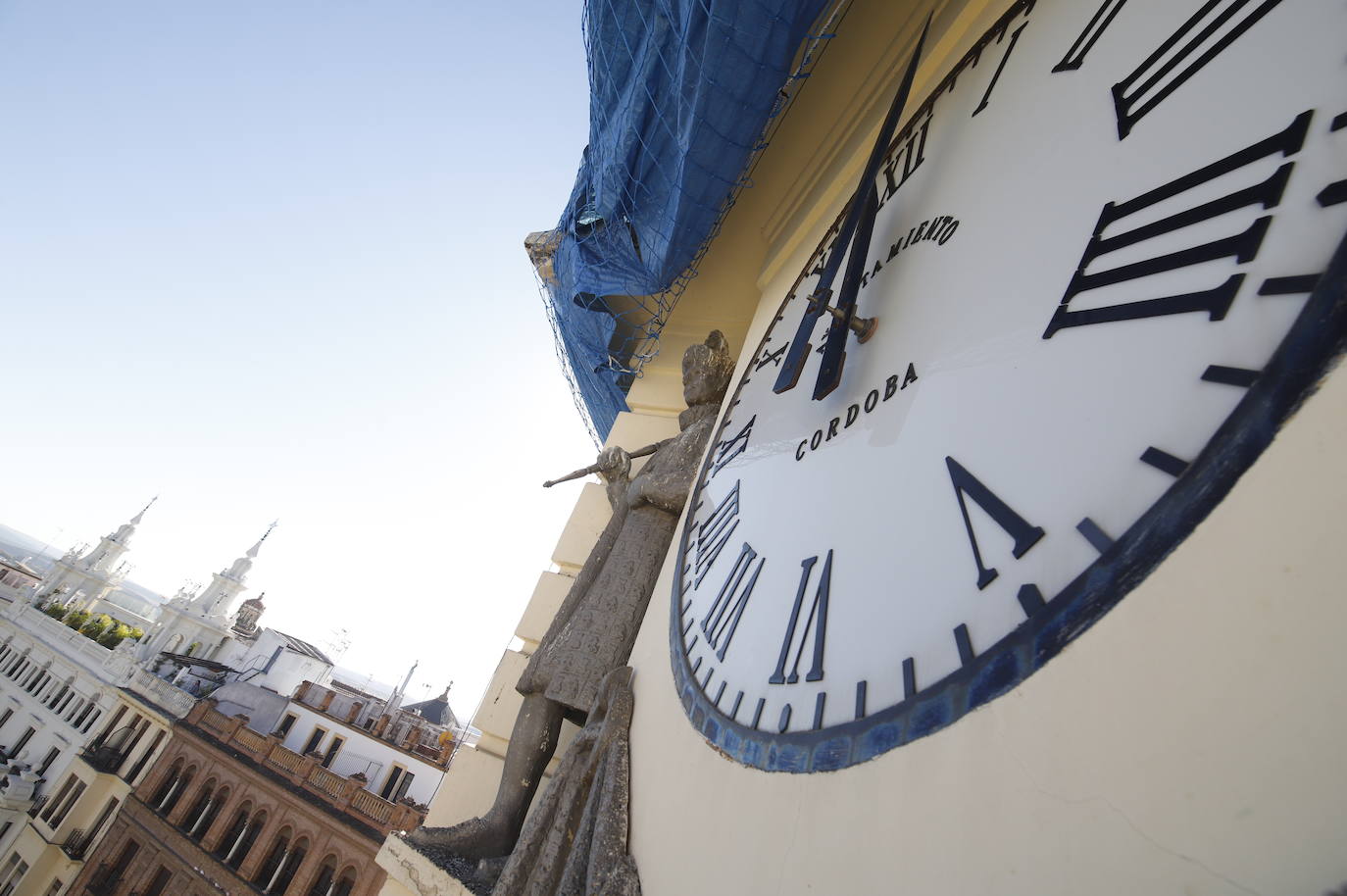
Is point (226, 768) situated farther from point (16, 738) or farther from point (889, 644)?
point (889, 644)

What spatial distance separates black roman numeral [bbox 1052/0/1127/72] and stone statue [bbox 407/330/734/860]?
3.79 feet

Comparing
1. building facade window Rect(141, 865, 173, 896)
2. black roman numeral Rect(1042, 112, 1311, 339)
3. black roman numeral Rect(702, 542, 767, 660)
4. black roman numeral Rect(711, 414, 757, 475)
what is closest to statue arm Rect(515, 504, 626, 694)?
black roman numeral Rect(711, 414, 757, 475)

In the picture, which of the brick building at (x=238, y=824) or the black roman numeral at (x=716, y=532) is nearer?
the black roman numeral at (x=716, y=532)

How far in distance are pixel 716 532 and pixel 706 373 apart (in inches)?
33.2

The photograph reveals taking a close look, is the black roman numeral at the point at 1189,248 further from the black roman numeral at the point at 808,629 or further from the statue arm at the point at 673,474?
the statue arm at the point at 673,474

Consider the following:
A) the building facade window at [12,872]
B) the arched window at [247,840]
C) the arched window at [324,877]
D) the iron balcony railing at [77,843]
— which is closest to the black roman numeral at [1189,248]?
the arched window at [324,877]

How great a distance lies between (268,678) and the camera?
71.3 ft

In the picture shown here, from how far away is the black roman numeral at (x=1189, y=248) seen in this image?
405 millimetres

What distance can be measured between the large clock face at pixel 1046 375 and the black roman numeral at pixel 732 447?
31 cm

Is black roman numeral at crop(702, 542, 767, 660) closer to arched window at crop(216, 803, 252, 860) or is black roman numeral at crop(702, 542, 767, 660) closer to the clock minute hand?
the clock minute hand

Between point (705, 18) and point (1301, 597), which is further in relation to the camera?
point (705, 18)

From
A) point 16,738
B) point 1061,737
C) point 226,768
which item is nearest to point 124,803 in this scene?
point 226,768

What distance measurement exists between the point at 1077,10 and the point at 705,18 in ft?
3.00

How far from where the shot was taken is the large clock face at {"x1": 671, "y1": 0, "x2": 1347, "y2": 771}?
38 cm
